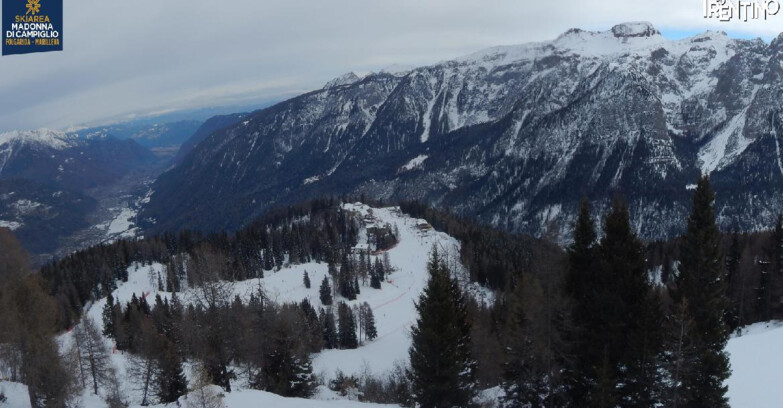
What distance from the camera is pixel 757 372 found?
39.8m

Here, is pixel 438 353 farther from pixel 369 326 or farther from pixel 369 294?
pixel 369 294

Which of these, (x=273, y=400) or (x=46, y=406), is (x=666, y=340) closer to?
(x=273, y=400)

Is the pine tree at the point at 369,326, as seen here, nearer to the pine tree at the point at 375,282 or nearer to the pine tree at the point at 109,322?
the pine tree at the point at 375,282

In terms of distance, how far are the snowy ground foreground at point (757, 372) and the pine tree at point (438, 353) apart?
2040 centimetres

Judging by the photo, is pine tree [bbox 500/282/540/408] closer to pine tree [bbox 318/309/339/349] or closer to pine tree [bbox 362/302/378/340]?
pine tree [bbox 318/309/339/349]

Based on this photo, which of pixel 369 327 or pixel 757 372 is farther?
pixel 369 327

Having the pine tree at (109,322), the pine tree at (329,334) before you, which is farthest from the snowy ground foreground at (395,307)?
the pine tree at (109,322)

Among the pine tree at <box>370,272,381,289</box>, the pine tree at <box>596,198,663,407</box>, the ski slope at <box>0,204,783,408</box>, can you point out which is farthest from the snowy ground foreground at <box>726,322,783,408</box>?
the pine tree at <box>370,272,381,289</box>

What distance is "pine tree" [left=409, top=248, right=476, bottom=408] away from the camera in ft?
98.6

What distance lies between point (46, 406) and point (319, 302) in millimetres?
90042

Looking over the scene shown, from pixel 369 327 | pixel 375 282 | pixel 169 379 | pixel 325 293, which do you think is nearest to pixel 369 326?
pixel 369 327

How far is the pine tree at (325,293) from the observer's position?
12226 centimetres

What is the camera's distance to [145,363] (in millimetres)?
50094

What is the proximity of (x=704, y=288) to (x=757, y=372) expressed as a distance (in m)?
13.8
